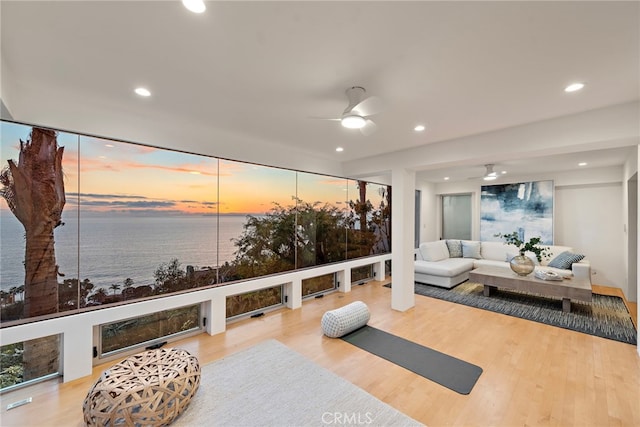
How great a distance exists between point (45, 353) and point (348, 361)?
2879 millimetres

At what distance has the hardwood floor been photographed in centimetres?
206

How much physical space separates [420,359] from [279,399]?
5.07 feet

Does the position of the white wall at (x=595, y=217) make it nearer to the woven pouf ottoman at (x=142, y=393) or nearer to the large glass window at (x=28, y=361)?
the woven pouf ottoman at (x=142, y=393)

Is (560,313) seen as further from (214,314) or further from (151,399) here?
(151,399)

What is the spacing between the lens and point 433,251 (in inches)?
244

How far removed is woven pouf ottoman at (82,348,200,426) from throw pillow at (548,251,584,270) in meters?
6.54

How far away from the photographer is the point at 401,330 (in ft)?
11.6

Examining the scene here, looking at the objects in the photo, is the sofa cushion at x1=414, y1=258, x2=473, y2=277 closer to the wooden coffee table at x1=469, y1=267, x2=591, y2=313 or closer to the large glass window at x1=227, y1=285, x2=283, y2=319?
the wooden coffee table at x1=469, y1=267, x2=591, y2=313

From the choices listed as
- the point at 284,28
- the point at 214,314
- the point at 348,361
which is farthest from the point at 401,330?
the point at 284,28

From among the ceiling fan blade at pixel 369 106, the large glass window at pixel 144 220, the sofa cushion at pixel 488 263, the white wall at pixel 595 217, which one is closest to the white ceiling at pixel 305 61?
the ceiling fan blade at pixel 369 106

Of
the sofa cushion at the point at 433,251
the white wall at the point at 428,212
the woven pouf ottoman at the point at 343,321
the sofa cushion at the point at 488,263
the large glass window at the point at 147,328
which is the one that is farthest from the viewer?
the white wall at the point at 428,212

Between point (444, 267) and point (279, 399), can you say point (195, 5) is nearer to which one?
point (279, 399)

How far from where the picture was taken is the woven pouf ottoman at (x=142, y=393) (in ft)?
5.86

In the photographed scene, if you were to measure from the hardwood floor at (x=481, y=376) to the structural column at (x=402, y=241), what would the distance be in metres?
0.32
